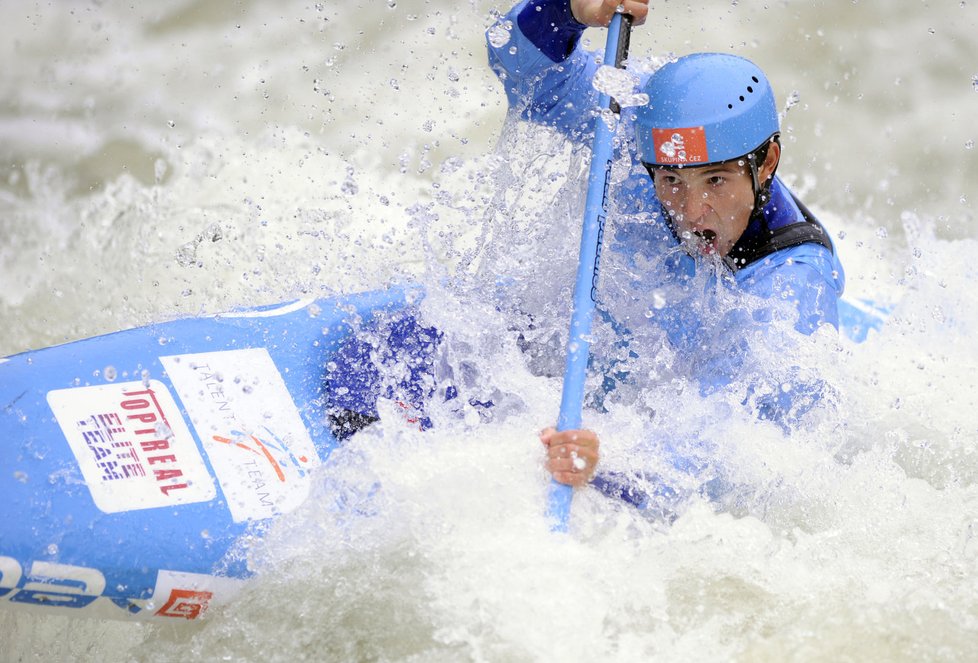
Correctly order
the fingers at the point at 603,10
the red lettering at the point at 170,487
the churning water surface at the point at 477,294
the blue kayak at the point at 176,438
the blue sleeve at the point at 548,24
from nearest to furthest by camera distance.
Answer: the churning water surface at the point at 477,294 → the blue kayak at the point at 176,438 → the red lettering at the point at 170,487 → the fingers at the point at 603,10 → the blue sleeve at the point at 548,24

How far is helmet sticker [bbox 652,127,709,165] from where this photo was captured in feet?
7.75

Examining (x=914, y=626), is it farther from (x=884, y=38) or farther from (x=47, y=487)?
(x=884, y=38)

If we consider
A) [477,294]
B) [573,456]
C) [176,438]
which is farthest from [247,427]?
[573,456]

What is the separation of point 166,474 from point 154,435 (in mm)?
105

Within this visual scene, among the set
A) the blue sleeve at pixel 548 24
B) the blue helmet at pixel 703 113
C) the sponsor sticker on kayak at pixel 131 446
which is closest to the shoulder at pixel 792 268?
the blue helmet at pixel 703 113

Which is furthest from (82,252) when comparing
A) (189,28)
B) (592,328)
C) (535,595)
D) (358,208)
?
(535,595)

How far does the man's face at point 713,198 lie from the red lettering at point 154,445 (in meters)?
1.31

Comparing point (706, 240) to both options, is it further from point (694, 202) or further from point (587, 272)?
point (587, 272)

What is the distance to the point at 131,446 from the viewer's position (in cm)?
237

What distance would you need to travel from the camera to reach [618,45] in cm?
264

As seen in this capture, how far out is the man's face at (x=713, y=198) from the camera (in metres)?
2.43

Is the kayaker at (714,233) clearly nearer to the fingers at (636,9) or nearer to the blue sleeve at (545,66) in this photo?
the fingers at (636,9)

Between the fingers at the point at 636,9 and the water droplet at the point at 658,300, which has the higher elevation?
the fingers at the point at 636,9

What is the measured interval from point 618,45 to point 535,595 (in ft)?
4.60
